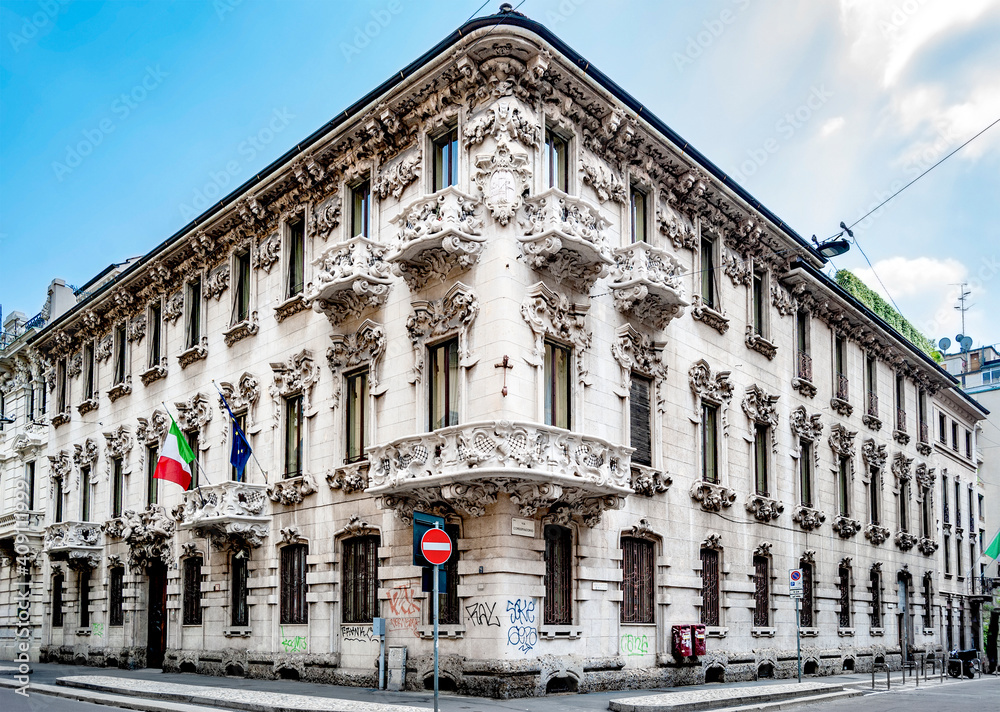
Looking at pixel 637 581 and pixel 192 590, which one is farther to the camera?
pixel 192 590

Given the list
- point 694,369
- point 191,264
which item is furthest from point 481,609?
point 191,264

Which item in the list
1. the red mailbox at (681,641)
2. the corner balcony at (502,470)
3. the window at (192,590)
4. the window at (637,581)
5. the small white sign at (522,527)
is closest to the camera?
the corner balcony at (502,470)

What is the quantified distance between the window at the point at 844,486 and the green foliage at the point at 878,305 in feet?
34.5

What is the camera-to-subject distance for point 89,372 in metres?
38.8

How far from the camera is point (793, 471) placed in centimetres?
3100

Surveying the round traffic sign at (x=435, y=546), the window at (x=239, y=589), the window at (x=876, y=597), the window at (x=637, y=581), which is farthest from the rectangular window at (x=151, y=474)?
the window at (x=876, y=597)

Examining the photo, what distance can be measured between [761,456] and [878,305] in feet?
80.2

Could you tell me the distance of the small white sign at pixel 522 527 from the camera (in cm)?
1997

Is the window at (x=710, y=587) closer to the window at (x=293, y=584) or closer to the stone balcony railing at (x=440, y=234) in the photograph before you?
the window at (x=293, y=584)

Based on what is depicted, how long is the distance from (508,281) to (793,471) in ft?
48.0

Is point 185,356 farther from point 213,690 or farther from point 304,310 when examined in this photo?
point 213,690

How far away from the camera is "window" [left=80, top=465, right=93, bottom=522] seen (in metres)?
37.0

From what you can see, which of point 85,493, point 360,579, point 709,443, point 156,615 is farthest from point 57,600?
point 709,443

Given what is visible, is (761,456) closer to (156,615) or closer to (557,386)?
(557,386)
